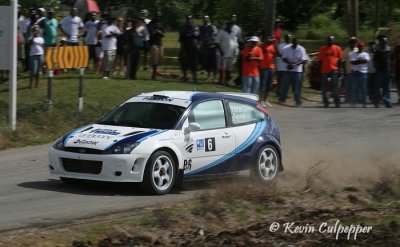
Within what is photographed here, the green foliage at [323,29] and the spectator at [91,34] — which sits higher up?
the green foliage at [323,29]

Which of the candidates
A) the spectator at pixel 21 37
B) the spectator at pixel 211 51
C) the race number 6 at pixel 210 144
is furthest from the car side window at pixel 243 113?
the spectator at pixel 211 51

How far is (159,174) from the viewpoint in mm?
12859

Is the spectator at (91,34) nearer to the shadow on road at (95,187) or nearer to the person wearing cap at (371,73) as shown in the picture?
the person wearing cap at (371,73)

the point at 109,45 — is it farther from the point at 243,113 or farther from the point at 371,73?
the point at 243,113

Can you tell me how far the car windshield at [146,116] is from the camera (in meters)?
13.4

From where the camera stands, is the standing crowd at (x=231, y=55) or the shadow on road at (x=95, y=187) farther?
the standing crowd at (x=231, y=55)

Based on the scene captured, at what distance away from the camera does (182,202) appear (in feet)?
40.7

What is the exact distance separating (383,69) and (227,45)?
455 cm

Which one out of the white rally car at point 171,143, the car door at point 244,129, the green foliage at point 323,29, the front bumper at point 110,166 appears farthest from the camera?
the green foliage at point 323,29

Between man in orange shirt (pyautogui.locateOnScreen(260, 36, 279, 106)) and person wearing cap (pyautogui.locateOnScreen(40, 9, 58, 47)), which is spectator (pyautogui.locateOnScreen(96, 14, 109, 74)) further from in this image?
man in orange shirt (pyautogui.locateOnScreen(260, 36, 279, 106))

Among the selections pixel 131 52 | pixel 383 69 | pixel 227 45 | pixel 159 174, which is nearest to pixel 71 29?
pixel 131 52

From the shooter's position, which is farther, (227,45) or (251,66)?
(227,45)

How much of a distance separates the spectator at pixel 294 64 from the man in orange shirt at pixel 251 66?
1425 millimetres

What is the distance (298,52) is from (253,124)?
1140 centimetres
